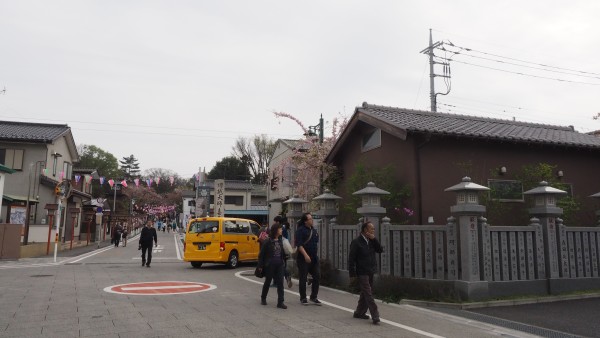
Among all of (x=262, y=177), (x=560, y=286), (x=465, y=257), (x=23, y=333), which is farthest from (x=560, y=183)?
(x=262, y=177)

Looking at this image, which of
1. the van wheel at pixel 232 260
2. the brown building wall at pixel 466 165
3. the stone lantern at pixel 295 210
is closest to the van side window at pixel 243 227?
the van wheel at pixel 232 260

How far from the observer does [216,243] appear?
53.1ft

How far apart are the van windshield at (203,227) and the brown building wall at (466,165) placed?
18.4 ft

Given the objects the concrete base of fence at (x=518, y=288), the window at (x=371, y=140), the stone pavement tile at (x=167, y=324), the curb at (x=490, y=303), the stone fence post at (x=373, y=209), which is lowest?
the stone pavement tile at (x=167, y=324)

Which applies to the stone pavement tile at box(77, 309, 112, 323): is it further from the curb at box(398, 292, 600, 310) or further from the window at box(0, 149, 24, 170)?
the window at box(0, 149, 24, 170)

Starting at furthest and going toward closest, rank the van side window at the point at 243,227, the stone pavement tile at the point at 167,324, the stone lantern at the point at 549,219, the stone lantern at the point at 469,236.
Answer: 1. the van side window at the point at 243,227
2. the stone lantern at the point at 549,219
3. the stone lantern at the point at 469,236
4. the stone pavement tile at the point at 167,324

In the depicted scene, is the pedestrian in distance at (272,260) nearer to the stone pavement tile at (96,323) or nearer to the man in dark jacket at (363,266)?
the man in dark jacket at (363,266)

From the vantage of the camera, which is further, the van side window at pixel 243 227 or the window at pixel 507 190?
the van side window at pixel 243 227

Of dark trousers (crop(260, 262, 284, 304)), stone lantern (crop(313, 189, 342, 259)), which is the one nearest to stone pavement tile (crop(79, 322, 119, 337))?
dark trousers (crop(260, 262, 284, 304))

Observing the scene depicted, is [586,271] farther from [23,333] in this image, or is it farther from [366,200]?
[23,333]

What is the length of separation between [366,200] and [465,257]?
2.79 m

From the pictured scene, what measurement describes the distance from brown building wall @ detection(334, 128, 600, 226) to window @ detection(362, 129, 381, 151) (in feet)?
0.98

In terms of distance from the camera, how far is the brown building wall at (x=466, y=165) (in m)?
12.2

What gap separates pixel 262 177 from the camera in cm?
5784
